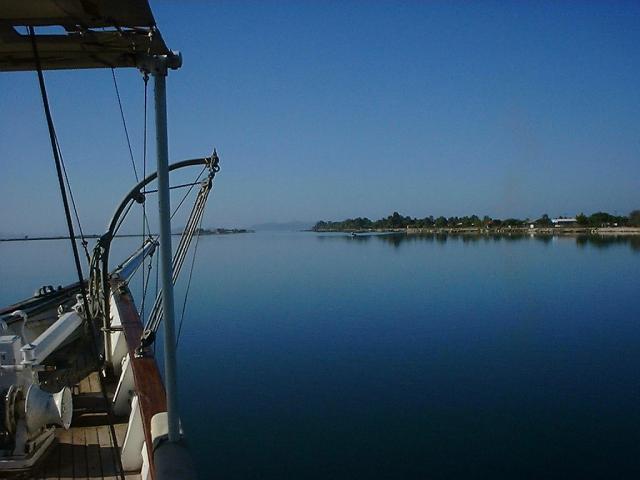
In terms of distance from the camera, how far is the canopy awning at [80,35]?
1670 mm

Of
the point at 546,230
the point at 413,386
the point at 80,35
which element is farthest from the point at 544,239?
the point at 80,35

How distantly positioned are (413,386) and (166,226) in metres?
9.47

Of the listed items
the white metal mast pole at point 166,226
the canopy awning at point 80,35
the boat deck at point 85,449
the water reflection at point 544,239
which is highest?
the canopy awning at point 80,35

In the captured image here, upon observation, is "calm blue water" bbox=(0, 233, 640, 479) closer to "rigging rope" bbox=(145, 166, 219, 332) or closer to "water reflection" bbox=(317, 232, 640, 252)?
"rigging rope" bbox=(145, 166, 219, 332)

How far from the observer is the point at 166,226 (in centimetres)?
206

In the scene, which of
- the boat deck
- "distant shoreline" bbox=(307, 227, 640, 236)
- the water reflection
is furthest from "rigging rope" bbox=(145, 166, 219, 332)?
"distant shoreline" bbox=(307, 227, 640, 236)

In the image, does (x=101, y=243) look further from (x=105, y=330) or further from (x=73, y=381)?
(x=73, y=381)

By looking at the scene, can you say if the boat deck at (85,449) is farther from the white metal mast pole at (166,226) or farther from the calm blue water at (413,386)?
the calm blue water at (413,386)

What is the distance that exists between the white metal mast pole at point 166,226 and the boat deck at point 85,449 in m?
1.29

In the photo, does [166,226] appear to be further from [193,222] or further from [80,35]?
[193,222]

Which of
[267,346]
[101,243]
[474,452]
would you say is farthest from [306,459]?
[267,346]

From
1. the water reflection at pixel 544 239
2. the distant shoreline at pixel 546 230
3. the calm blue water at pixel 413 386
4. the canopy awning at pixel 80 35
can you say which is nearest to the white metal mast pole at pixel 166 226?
the canopy awning at pixel 80 35

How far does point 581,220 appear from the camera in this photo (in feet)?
398

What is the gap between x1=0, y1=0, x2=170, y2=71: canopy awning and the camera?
5.48 ft
